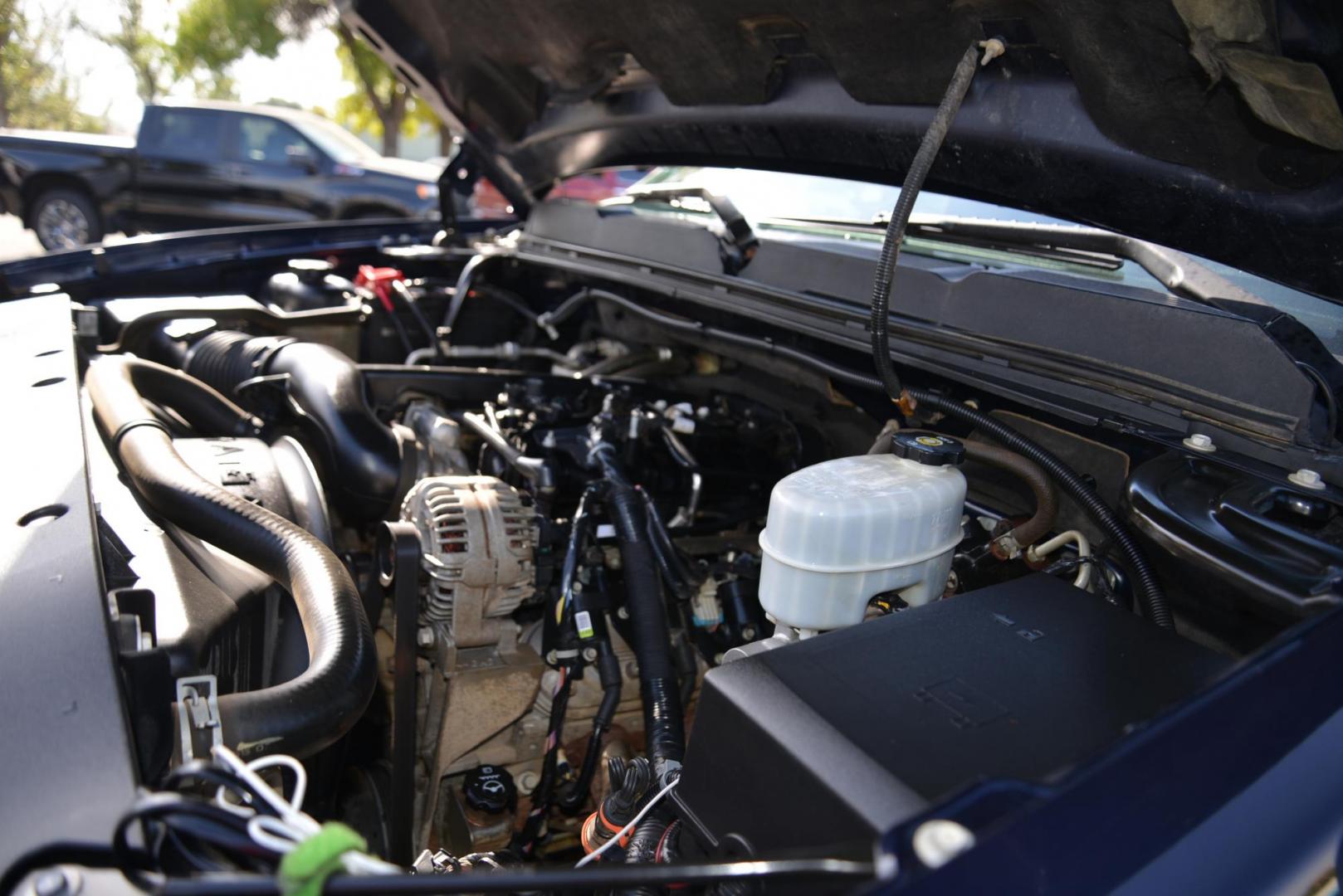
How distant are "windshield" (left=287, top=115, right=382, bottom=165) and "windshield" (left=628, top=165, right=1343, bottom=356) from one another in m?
7.16

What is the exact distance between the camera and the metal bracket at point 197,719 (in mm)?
913

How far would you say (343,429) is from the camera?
1.97 m

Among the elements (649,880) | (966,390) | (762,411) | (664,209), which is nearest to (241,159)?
(664,209)

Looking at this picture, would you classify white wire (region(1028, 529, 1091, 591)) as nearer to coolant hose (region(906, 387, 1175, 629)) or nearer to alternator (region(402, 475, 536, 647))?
coolant hose (region(906, 387, 1175, 629))

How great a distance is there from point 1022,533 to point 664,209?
5.75 ft

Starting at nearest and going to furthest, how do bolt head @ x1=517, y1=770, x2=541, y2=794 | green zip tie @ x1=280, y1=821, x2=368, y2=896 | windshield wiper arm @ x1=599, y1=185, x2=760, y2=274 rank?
green zip tie @ x1=280, y1=821, x2=368, y2=896
bolt head @ x1=517, y1=770, x2=541, y2=794
windshield wiper arm @ x1=599, y1=185, x2=760, y2=274

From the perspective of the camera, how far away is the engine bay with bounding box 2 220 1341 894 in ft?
2.83

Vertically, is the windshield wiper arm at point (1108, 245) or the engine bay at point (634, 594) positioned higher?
the windshield wiper arm at point (1108, 245)

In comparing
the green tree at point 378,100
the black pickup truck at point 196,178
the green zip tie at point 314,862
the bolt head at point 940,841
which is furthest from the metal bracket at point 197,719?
the green tree at point 378,100

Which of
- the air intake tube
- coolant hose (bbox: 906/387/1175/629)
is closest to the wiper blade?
coolant hose (bbox: 906/387/1175/629)

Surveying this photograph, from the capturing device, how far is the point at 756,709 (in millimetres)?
902

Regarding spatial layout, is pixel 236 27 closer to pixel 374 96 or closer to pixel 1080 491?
pixel 374 96

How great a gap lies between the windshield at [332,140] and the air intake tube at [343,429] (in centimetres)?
779

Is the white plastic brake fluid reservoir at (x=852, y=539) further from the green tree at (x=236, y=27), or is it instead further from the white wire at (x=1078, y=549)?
the green tree at (x=236, y=27)
